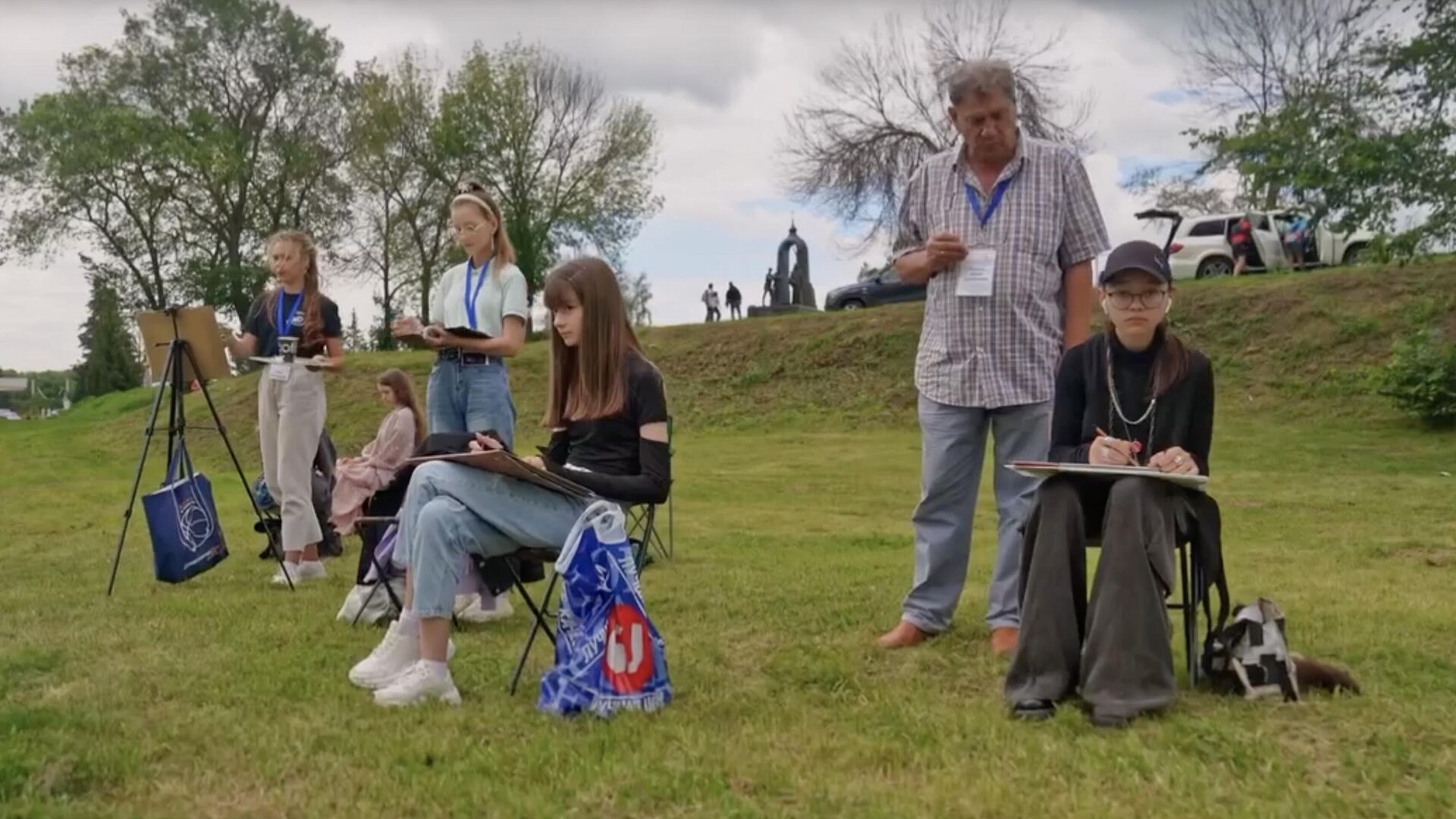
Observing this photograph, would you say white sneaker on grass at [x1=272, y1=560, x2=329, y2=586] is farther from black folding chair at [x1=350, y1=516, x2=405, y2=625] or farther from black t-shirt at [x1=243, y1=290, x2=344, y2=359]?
black folding chair at [x1=350, y1=516, x2=405, y2=625]

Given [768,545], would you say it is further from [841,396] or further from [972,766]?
[841,396]

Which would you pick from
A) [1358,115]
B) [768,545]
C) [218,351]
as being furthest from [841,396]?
[218,351]

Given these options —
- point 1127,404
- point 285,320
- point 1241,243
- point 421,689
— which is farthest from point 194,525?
point 1241,243

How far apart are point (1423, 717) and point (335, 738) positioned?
9.06 ft

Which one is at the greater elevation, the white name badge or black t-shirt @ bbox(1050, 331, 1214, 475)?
the white name badge

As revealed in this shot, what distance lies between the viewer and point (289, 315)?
5.97 m

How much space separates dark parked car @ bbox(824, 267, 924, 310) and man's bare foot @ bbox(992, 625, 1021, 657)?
23621 millimetres

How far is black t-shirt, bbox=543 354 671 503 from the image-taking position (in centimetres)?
365

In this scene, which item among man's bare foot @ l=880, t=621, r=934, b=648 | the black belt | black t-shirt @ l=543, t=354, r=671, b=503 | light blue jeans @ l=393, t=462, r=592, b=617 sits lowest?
man's bare foot @ l=880, t=621, r=934, b=648

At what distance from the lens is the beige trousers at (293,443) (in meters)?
5.97

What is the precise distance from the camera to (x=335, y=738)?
3.18 m

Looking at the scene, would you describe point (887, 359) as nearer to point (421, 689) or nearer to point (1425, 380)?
point (1425, 380)

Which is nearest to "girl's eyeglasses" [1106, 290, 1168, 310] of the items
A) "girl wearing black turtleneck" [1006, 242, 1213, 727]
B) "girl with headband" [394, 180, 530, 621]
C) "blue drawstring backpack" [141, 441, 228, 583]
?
"girl wearing black turtleneck" [1006, 242, 1213, 727]

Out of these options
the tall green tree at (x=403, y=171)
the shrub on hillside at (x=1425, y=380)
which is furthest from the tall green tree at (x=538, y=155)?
the shrub on hillside at (x=1425, y=380)
